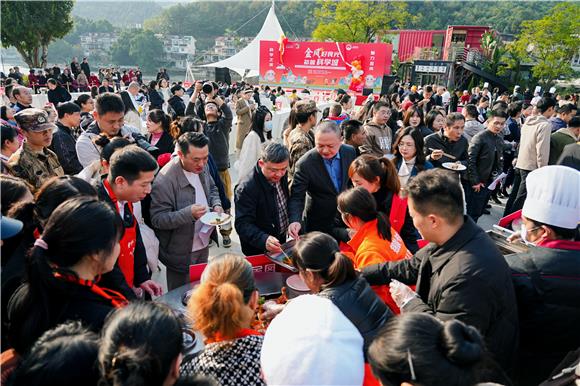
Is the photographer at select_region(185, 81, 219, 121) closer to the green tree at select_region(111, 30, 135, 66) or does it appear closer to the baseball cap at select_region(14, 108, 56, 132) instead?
the baseball cap at select_region(14, 108, 56, 132)

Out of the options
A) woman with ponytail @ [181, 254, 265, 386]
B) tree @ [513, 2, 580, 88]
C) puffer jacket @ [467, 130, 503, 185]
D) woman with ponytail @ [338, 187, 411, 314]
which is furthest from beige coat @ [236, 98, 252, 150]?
tree @ [513, 2, 580, 88]

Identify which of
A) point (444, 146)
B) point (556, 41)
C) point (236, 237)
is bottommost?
point (236, 237)

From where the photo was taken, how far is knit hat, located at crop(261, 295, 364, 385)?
3.77 feet

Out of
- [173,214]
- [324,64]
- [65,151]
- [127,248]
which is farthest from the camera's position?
[324,64]

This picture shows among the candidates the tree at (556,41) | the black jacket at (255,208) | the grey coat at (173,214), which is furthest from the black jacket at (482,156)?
the tree at (556,41)

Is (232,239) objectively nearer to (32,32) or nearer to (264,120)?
(264,120)

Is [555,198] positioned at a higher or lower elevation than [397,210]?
higher

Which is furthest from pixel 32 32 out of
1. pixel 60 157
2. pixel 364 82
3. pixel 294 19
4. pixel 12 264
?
pixel 294 19

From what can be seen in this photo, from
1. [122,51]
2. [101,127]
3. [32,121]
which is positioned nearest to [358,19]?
[101,127]

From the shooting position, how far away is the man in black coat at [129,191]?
7.58 ft

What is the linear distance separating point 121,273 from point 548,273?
2180mm

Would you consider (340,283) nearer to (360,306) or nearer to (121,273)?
(360,306)

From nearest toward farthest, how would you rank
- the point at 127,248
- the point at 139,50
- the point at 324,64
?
the point at 127,248, the point at 324,64, the point at 139,50

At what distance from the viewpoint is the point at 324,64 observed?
20.1m
